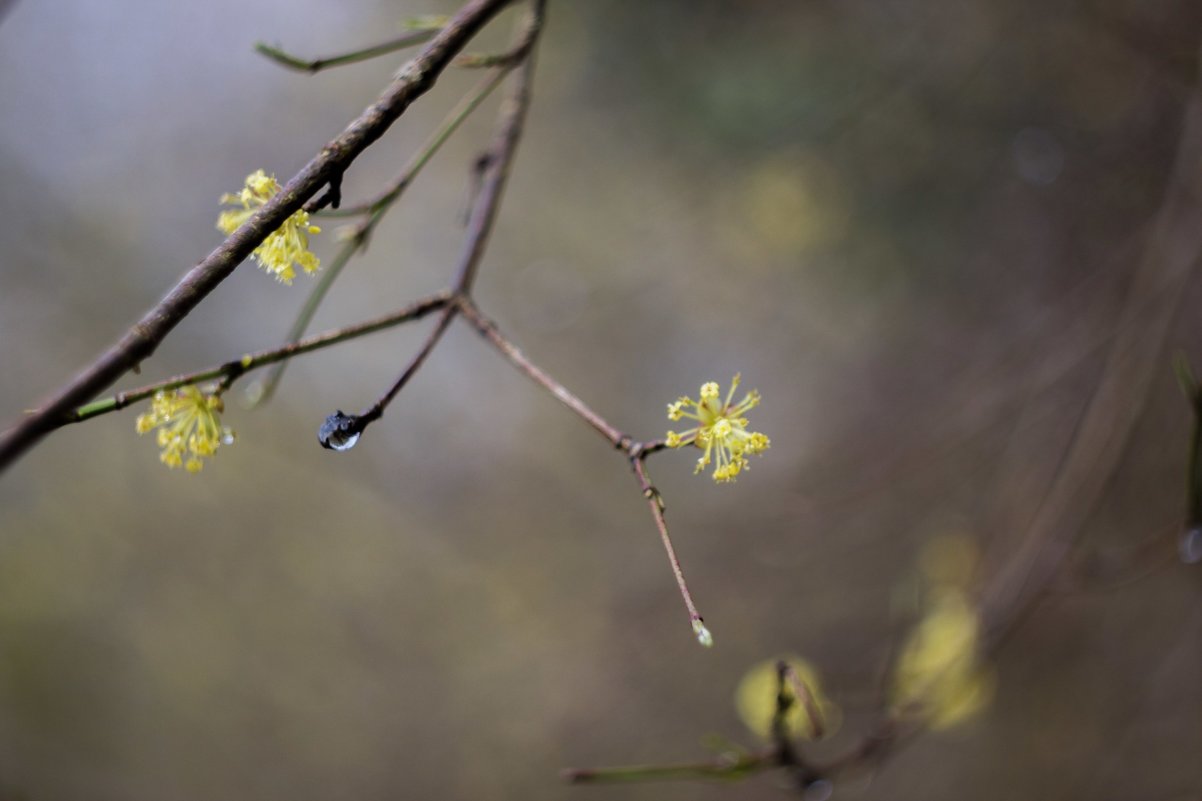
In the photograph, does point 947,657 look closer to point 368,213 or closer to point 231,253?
→ point 368,213

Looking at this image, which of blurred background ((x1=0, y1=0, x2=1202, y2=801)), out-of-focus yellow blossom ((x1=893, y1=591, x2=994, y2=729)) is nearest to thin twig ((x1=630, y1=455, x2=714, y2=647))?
out-of-focus yellow blossom ((x1=893, y1=591, x2=994, y2=729))

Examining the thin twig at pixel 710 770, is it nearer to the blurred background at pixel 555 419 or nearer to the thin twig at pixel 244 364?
the thin twig at pixel 244 364

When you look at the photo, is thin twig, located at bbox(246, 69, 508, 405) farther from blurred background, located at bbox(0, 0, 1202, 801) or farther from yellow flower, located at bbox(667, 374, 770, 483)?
blurred background, located at bbox(0, 0, 1202, 801)

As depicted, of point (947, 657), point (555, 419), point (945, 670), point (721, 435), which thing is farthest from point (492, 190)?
point (555, 419)

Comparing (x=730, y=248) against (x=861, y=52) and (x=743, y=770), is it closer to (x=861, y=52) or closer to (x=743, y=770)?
(x=861, y=52)

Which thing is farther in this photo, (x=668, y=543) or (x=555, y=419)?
(x=555, y=419)

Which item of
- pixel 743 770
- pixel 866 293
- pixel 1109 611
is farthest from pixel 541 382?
pixel 1109 611

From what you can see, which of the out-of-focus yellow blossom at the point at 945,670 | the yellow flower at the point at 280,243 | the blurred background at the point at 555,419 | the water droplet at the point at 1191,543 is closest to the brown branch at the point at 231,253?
the yellow flower at the point at 280,243
